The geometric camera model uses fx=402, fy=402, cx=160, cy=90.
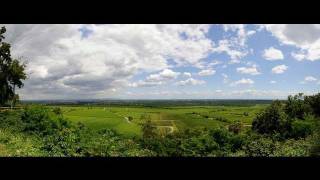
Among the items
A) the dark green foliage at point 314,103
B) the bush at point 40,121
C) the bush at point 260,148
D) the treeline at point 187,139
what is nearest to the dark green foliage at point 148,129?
the treeline at point 187,139

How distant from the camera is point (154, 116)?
20.7 meters

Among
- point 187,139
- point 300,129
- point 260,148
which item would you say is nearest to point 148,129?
point 187,139

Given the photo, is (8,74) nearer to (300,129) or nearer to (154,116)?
(154,116)

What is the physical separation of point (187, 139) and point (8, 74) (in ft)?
27.3

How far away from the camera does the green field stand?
1738 cm

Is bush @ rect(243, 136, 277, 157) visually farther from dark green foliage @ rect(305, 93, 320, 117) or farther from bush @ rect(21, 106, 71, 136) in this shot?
bush @ rect(21, 106, 71, 136)

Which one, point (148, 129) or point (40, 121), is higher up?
point (40, 121)

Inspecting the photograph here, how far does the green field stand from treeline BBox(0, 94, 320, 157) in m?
3.38

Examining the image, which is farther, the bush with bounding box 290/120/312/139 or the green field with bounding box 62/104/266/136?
the green field with bounding box 62/104/266/136

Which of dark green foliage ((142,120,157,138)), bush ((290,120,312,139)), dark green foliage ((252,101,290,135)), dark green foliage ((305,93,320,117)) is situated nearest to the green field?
dark green foliage ((142,120,157,138))

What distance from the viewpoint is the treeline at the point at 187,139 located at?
10008 millimetres
